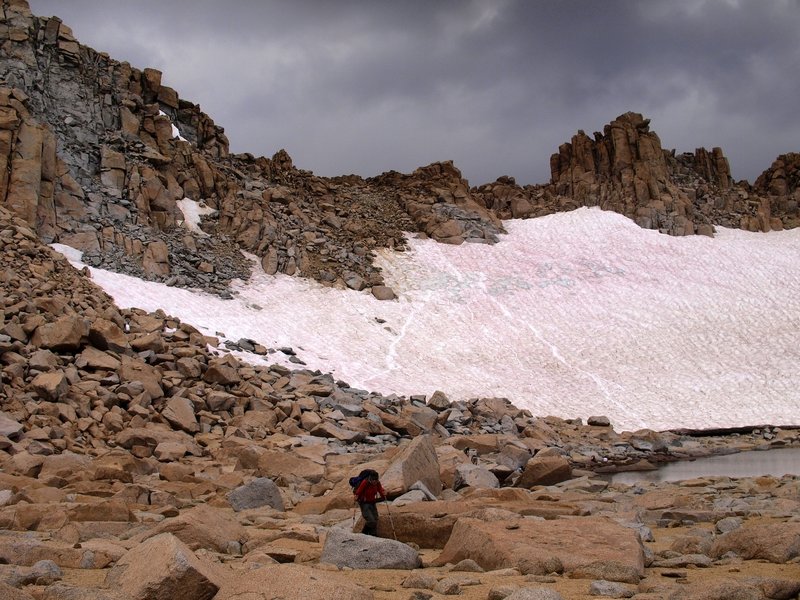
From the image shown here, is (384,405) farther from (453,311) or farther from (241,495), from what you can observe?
(453,311)

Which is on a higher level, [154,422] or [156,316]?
[156,316]

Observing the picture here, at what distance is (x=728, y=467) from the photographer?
21.8 m

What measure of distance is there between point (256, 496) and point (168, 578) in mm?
6710

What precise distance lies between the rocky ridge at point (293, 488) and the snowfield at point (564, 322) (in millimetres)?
3520

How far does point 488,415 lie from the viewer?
25.7 metres

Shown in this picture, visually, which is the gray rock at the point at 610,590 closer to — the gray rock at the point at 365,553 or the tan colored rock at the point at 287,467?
the gray rock at the point at 365,553

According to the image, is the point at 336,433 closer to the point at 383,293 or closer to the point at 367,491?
the point at 367,491

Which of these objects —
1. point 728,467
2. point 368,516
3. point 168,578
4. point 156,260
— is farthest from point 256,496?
point 156,260

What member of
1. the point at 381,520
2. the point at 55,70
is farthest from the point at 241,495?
the point at 55,70

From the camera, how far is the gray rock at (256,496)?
12.2 metres

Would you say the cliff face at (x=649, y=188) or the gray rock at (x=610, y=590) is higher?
the cliff face at (x=649, y=188)

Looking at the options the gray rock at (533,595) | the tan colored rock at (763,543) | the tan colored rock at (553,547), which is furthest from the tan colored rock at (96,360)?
the gray rock at (533,595)

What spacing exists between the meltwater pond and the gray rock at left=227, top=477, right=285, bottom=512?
10.6 m

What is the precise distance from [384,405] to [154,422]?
8693 millimetres
